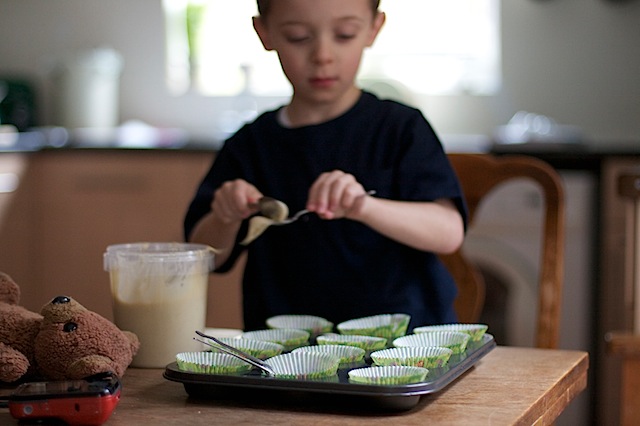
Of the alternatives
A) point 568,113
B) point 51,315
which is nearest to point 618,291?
point 568,113

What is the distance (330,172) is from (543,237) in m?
0.45

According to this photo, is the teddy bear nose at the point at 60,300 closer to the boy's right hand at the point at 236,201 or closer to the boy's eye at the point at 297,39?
the boy's right hand at the point at 236,201

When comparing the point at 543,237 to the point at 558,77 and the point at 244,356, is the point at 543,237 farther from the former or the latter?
the point at 558,77

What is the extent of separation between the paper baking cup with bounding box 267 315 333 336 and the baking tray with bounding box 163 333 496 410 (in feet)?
0.53

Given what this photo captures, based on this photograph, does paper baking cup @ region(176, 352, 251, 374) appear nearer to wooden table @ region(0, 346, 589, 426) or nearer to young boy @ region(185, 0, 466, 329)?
wooden table @ region(0, 346, 589, 426)

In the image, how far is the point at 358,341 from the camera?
2.99ft

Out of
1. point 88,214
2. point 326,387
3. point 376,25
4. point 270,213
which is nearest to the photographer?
point 326,387

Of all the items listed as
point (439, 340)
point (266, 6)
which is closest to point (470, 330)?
point (439, 340)

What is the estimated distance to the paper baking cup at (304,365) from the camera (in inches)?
31.3

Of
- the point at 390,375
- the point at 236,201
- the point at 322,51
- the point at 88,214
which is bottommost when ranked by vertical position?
the point at 88,214

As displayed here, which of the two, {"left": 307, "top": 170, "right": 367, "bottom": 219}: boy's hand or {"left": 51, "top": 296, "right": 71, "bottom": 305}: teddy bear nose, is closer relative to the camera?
{"left": 51, "top": 296, "right": 71, "bottom": 305}: teddy bear nose

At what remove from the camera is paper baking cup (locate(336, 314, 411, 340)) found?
0.98m

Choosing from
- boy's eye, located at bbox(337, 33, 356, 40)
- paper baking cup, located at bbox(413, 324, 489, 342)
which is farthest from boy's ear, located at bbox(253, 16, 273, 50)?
paper baking cup, located at bbox(413, 324, 489, 342)

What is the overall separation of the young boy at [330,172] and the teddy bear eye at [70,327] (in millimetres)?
326
